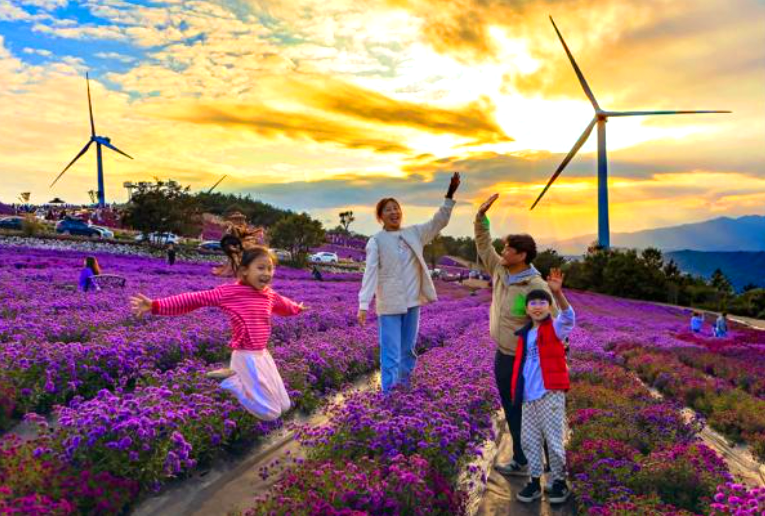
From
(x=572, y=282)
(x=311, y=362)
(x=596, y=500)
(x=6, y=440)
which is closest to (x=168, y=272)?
(x=311, y=362)

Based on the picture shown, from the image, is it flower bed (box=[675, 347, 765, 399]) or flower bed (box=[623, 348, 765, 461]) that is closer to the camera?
flower bed (box=[623, 348, 765, 461])

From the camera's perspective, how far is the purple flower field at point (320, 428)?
183 inches

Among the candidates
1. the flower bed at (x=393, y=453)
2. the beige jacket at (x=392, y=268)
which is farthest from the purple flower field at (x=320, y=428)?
the beige jacket at (x=392, y=268)

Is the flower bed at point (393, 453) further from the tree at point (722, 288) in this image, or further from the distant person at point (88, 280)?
the tree at point (722, 288)

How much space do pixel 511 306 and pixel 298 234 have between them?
164 feet

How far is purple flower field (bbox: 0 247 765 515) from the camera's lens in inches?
183

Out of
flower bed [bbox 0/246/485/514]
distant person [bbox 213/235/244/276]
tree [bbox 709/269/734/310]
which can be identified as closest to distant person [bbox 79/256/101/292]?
flower bed [bbox 0/246/485/514]

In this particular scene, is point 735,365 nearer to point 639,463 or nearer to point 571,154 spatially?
point 639,463

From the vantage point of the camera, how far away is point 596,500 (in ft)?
17.7

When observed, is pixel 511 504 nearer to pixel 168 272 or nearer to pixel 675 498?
pixel 675 498

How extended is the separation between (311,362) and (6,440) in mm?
5006

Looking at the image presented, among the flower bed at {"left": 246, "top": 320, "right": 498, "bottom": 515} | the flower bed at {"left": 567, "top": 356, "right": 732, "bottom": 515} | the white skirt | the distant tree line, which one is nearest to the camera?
the flower bed at {"left": 246, "top": 320, "right": 498, "bottom": 515}

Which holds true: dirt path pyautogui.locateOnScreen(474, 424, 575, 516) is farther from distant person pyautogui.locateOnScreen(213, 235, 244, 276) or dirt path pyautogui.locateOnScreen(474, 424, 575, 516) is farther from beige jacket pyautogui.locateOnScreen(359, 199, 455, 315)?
distant person pyautogui.locateOnScreen(213, 235, 244, 276)

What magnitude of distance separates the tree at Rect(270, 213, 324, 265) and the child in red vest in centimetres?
4875
